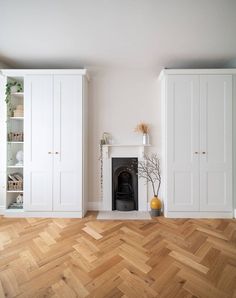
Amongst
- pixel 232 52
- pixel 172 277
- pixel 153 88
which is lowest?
pixel 172 277

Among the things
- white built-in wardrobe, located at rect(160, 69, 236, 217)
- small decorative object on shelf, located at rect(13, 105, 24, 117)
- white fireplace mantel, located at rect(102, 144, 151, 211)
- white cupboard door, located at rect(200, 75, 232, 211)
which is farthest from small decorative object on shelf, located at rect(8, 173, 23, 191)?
white cupboard door, located at rect(200, 75, 232, 211)

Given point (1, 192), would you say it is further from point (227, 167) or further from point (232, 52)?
point (232, 52)

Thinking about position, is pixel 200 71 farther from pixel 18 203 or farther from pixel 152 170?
pixel 18 203

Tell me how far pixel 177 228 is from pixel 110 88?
2656 mm

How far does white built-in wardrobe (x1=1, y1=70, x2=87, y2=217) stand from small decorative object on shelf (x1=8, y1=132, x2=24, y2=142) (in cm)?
18

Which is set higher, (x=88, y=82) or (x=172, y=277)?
(x=88, y=82)

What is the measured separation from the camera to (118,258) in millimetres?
1812

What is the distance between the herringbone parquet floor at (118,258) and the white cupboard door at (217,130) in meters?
0.74

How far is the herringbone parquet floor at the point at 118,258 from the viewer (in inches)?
56.4

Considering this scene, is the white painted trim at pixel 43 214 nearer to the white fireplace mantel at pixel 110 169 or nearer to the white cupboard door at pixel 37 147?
the white cupboard door at pixel 37 147

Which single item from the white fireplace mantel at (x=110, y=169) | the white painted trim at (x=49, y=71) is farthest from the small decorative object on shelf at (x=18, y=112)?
the white fireplace mantel at (x=110, y=169)

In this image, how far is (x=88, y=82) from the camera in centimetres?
321

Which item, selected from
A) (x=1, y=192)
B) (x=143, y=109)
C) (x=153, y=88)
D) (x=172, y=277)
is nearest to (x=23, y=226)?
(x=1, y=192)

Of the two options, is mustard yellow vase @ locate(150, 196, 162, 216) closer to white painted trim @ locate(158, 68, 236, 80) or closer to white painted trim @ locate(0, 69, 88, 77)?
white painted trim @ locate(158, 68, 236, 80)
